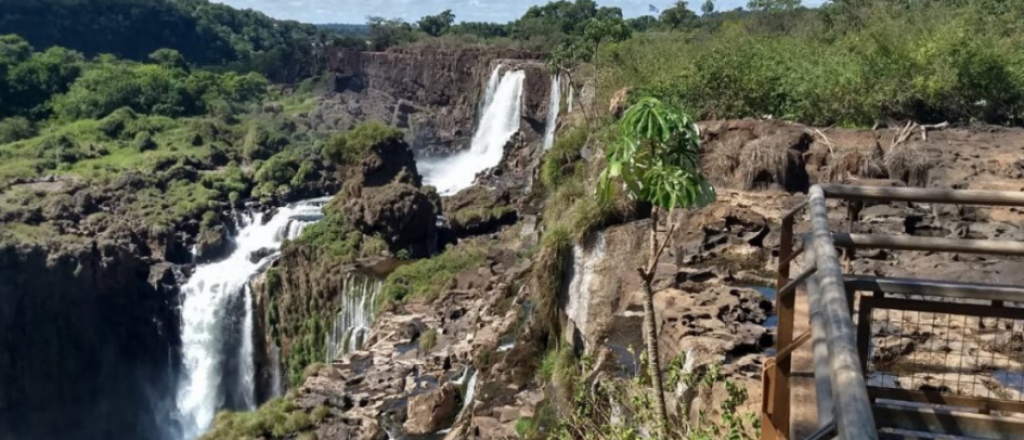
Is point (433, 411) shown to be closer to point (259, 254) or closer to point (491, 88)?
point (259, 254)

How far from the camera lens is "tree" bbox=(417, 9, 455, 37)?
8653cm

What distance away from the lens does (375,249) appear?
111ft

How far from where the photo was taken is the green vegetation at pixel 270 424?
Answer: 788 inches

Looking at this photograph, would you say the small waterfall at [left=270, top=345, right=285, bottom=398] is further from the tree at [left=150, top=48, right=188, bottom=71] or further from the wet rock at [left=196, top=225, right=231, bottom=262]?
the tree at [left=150, top=48, right=188, bottom=71]

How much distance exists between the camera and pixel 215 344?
35.4 meters

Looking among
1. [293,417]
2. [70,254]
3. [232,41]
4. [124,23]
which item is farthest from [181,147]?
→ [232,41]

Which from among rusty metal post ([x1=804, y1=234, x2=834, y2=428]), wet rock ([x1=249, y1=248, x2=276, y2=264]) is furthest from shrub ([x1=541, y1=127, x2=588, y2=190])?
wet rock ([x1=249, y1=248, x2=276, y2=264])

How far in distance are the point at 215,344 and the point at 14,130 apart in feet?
107

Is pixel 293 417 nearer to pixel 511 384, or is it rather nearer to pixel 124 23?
pixel 511 384

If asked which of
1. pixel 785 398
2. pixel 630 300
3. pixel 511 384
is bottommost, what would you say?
pixel 511 384

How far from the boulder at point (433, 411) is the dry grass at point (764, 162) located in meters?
8.54

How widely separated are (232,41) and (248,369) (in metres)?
84.6

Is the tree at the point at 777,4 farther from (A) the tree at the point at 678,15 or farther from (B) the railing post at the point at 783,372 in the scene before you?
(B) the railing post at the point at 783,372

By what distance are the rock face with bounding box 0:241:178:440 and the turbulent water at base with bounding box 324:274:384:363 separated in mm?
10358
